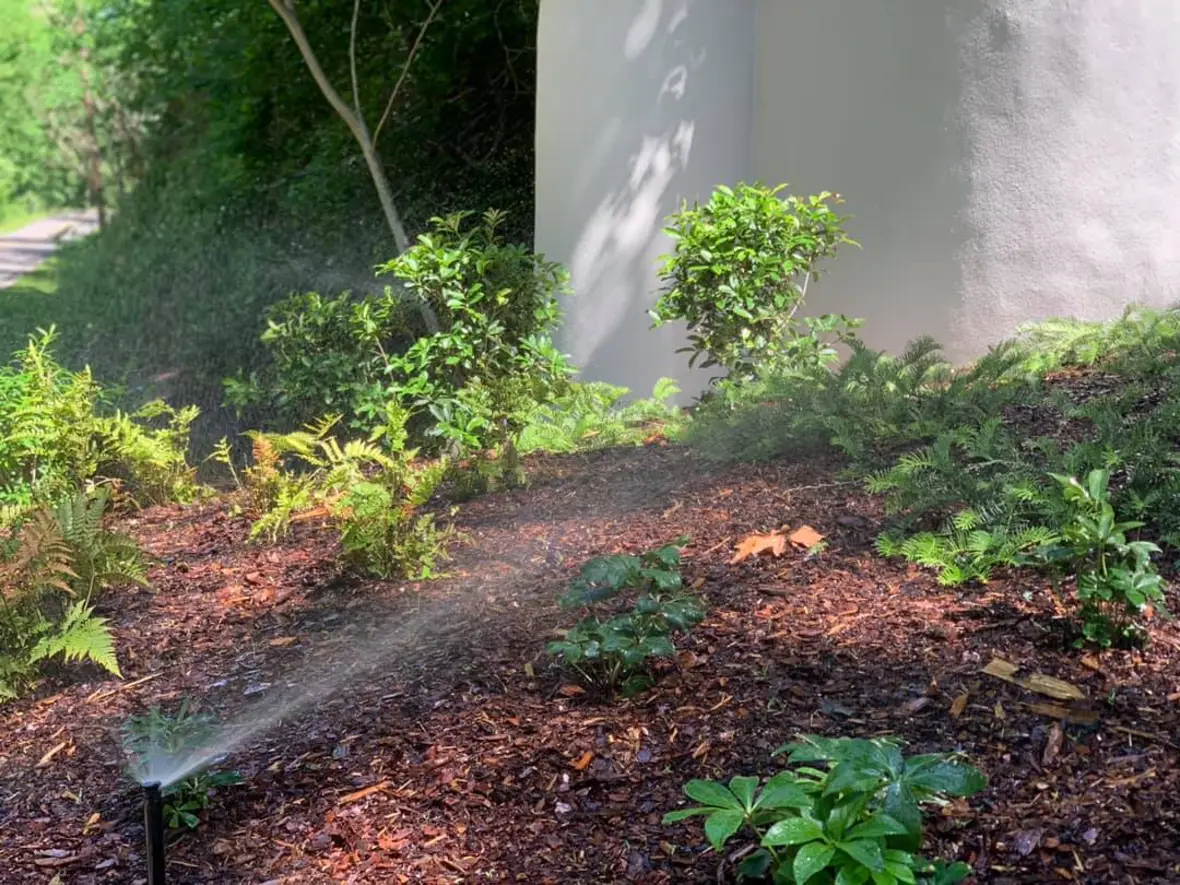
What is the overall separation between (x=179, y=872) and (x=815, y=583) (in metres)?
1.91

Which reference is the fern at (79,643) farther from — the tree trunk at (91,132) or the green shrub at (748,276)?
the tree trunk at (91,132)

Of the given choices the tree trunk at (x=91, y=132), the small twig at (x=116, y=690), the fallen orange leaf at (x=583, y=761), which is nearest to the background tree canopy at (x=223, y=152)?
the tree trunk at (x=91, y=132)

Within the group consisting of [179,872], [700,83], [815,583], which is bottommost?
[179,872]

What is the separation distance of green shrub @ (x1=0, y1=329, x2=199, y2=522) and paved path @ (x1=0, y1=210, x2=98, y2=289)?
643 centimetres

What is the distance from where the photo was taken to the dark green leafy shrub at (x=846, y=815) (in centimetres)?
200

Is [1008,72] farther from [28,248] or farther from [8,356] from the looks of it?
[28,248]

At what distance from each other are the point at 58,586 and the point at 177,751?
3.64 feet

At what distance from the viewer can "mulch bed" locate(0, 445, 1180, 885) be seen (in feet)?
7.97

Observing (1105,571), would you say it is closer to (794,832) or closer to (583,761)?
(794,832)

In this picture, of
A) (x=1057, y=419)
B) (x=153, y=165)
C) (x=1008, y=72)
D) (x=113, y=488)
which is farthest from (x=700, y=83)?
(x=153, y=165)

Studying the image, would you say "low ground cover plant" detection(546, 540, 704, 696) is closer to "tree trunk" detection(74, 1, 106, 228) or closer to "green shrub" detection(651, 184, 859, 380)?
"green shrub" detection(651, 184, 859, 380)

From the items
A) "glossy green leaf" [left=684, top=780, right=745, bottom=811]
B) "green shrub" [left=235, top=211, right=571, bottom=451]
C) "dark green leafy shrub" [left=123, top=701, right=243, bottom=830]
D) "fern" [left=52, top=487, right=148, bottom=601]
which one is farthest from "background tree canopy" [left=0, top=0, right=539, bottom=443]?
"glossy green leaf" [left=684, top=780, right=745, bottom=811]

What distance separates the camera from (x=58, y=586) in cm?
370

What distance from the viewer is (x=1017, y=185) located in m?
5.68
